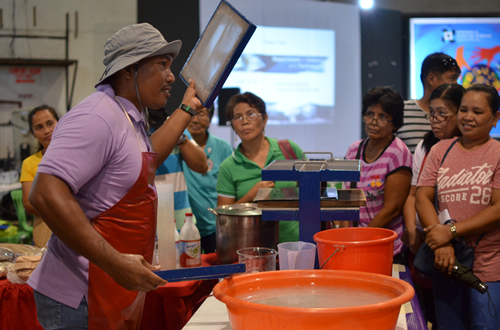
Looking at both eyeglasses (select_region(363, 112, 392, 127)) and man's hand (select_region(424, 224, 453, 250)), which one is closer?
man's hand (select_region(424, 224, 453, 250))

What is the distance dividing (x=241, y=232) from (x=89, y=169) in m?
0.75

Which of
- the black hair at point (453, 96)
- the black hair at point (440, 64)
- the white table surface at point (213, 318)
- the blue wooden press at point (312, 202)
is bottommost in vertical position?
the white table surface at point (213, 318)

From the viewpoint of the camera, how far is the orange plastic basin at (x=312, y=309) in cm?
82

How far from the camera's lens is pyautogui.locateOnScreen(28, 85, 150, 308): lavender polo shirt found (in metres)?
1.09

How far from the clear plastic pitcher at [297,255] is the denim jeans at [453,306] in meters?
0.79

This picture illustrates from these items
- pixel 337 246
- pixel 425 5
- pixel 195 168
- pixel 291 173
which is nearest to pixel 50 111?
pixel 195 168

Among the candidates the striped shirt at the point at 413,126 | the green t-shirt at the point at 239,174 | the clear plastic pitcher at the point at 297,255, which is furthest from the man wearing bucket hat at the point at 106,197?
the striped shirt at the point at 413,126

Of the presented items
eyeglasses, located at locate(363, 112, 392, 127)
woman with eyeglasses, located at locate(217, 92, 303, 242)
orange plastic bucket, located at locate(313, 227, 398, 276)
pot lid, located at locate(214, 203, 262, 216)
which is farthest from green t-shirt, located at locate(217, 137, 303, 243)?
orange plastic bucket, located at locate(313, 227, 398, 276)

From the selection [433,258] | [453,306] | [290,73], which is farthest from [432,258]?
[290,73]

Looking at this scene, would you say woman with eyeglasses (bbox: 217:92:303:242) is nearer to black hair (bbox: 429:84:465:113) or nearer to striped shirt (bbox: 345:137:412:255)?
striped shirt (bbox: 345:137:412:255)

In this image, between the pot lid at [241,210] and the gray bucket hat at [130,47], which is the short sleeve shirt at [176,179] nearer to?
the pot lid at [241,210]

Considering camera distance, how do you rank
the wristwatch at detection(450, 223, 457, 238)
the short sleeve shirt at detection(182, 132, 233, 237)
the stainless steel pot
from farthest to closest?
the short sleeve shirt at detection(182, 132, 233, 237)
the wristwatch at detection(450, 223, 457, 238)
the stainless steel pot

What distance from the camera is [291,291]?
106 centimetres

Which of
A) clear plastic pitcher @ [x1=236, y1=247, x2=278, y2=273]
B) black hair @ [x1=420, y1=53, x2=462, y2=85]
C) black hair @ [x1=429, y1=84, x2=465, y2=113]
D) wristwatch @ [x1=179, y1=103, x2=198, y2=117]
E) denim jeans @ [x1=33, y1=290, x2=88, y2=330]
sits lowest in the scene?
denim jeans @ [x1=33, y1=290, x2=88, y2=330]
